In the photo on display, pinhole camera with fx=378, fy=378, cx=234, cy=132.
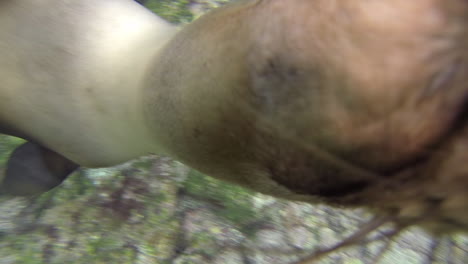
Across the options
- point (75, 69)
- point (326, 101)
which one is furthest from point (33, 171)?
point (326, 101)

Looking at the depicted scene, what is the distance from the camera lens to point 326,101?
802mm

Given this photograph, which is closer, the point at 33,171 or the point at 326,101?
the point at 326,101

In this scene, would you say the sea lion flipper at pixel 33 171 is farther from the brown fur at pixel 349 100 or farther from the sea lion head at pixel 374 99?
the sea lion head at pixel 374 99

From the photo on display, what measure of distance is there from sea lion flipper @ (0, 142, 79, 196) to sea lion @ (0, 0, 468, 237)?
47.1 inches

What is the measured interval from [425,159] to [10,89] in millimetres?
1997

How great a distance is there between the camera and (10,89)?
1980 mm

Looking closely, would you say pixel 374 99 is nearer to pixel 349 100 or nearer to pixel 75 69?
pixel 349 100

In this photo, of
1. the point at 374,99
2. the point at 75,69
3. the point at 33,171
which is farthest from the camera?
the point at 33,171

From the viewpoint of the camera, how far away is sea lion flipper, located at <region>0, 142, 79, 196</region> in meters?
2.43

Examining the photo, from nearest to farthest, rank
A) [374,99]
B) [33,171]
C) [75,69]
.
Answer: [374,99] < [75,69] < [33,171]

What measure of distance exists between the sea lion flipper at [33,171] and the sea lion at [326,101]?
120 centimetres

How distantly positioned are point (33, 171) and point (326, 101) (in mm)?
2307

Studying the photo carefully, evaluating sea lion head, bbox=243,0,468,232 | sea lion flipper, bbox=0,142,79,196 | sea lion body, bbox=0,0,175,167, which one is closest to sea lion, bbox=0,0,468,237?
sea lion head, bbox=243,0,468,232

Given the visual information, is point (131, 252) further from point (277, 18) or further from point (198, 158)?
point (277, 18)
